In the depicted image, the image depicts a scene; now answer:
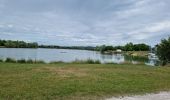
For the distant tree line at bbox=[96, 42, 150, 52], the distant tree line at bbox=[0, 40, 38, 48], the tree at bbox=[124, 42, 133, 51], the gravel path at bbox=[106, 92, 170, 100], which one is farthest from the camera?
the tree at bbox=[124, 42, 133, 51]

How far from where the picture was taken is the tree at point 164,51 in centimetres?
3167

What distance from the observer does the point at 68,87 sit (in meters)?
8.94

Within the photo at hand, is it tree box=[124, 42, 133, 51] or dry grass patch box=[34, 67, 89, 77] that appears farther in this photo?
tree box=[124, 42, 133, 51]

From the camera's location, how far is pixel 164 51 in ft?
105

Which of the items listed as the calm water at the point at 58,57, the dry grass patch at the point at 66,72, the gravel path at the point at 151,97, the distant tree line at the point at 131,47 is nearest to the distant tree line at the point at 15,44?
the calm water at the point at 58,57

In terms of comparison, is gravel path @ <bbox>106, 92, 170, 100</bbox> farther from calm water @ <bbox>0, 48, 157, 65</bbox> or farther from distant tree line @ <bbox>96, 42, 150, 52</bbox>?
distant tree line @ <bbox>96, 42, 150, 52</bbox>

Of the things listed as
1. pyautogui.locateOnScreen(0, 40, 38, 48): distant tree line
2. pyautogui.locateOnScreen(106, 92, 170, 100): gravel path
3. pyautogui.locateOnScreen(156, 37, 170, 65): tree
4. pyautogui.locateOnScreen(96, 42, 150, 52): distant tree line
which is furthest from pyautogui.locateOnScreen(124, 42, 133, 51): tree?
pyautogui.locateOnScreen(106, 92, 170, 100): gravel path

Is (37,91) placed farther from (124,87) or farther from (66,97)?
(124,87)

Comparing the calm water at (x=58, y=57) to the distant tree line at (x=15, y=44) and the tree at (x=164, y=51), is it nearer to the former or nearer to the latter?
the tree at (x=164, y=51)

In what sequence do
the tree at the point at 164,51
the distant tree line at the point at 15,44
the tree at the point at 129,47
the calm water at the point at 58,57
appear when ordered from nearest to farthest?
1. the tree at the point at 164,51
2. the calm water at the point at 58,57
3. the distant tree line at the point at 15,44
4. the tree at the point at 129,47

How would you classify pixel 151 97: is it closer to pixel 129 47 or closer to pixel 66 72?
pixel 66 72

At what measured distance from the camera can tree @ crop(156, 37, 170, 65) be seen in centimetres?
3167

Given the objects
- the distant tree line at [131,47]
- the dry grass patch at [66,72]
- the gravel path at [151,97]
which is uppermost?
the distant tree line at [131,47]

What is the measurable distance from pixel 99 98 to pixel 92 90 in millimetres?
1120
